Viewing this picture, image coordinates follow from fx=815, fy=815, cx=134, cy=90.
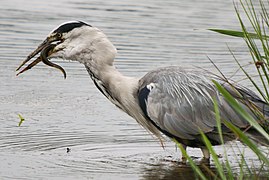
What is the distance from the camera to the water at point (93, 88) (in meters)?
7.23

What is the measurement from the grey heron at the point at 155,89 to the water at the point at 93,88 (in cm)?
41

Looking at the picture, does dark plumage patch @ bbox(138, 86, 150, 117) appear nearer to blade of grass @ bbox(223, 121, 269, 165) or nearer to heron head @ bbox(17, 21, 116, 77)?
heron head @ bbox(17, 21, 116, 77)

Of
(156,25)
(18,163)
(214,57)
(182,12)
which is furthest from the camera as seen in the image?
(182,12)

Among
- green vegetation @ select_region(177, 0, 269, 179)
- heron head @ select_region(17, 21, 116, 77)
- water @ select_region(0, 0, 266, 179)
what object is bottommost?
water @ select_region(0, 0, 266, 179)

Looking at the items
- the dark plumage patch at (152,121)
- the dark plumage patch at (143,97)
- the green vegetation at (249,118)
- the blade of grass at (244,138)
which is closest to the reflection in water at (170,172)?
the dark plumage patch at (152,121)

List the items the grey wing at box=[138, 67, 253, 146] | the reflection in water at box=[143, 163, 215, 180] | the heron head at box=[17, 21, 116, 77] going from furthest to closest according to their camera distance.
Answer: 1. the heron head at box=[17, 21, 116, 77]
2. the grey wing at box=[138, 67, 253, 146]
3. the reflection in water at box=[143, 163, 215, 180]

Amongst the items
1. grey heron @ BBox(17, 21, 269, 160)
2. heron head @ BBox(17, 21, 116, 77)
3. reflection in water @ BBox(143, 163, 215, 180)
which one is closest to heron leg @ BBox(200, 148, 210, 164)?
grey heron @ BBox(17, 21, 269, 160)

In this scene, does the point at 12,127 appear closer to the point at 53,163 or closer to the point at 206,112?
the point at 53,163

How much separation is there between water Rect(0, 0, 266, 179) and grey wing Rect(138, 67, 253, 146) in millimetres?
390

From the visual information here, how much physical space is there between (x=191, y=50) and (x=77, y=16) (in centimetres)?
279

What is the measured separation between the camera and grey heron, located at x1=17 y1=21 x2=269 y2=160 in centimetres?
718

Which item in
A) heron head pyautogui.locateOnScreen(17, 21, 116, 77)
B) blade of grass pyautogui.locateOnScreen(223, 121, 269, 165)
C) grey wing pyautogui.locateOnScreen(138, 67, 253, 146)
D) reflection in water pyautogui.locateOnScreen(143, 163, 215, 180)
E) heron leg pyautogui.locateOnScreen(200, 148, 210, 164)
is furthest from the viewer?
heron leg pyautogui.locateOnScreen(200, 148, 210, 164)

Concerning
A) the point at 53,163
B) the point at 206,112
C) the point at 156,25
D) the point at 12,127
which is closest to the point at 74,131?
the point at 12,127

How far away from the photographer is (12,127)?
8.31 metres
